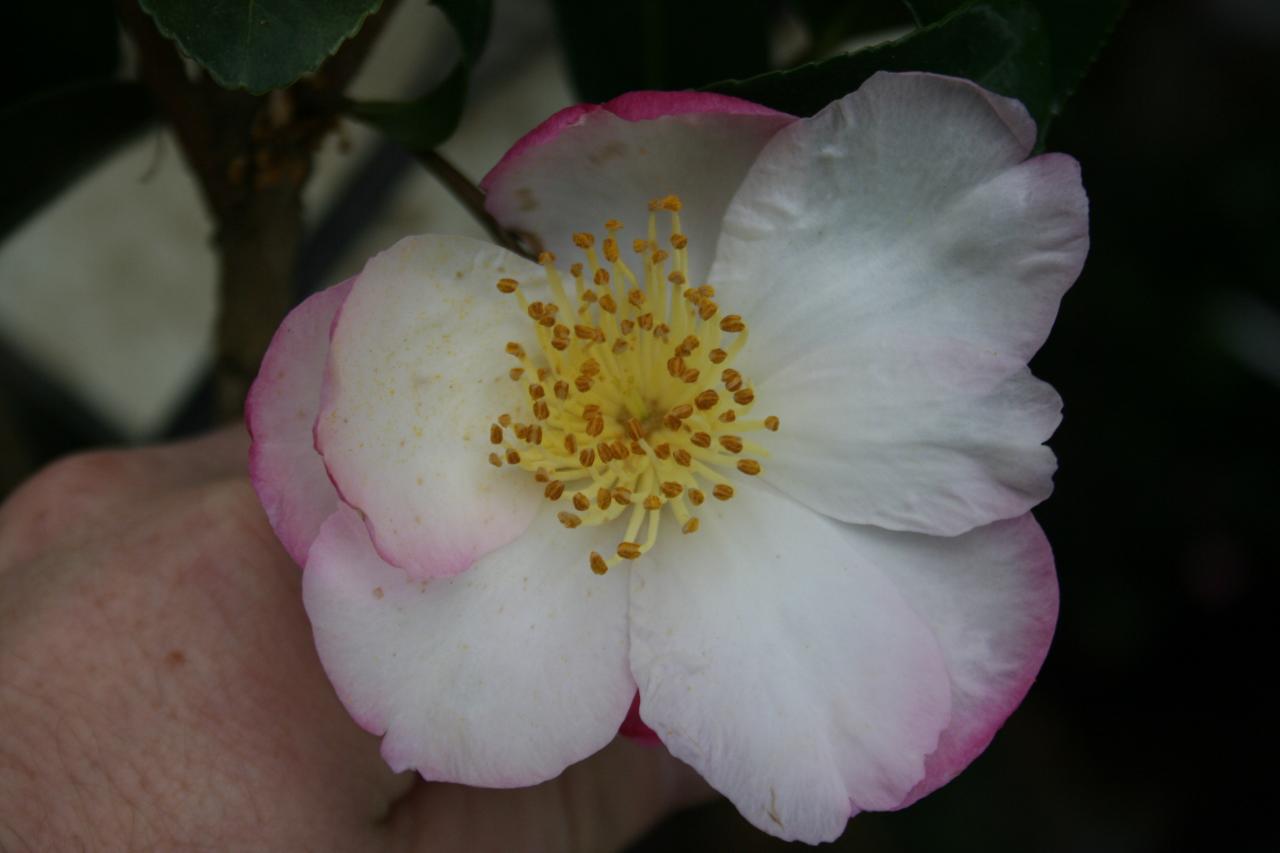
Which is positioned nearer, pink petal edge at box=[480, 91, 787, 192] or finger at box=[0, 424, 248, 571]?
pink petal edge at box=[480, 91, 787, 192]

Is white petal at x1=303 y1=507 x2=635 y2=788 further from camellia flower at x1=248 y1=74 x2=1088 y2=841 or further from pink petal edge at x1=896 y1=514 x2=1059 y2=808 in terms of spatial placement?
pink petal edge at x1=896 y1=514 x2=1059 y2=808

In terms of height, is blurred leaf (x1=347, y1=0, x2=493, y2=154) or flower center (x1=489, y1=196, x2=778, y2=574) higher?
blurred leaf (x1=347, y1=0, x2=493, y2=154)

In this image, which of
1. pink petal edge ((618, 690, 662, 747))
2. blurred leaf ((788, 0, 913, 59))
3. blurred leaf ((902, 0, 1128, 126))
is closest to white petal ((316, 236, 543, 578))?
pink petal edge ((618, 690, 662, 747))

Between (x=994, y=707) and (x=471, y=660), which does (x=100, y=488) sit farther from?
(x=994, y=707)

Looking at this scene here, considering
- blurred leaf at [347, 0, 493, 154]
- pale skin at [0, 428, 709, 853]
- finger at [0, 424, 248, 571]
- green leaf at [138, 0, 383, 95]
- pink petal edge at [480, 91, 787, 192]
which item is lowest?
finger at [0, 424, 248, 571]

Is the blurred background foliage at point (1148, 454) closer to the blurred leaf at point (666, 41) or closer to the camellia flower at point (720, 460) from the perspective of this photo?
the blurred leaf at point (666, 41)

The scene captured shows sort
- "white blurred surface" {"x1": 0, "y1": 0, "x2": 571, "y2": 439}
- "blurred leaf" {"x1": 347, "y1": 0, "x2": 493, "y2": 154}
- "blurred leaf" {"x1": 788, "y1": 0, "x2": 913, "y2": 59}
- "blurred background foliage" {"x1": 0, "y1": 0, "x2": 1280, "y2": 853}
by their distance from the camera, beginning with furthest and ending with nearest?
1. "white blurred surface" {"x1": 0, "y1": 0, "x2": 571, "y2": 439}
2. "blurred background foliage" {"x1": 0, "y1": 0, "x2": 1280, "y2": 853}
3. "blurred leaf" {"x1": 788, "y1": 0, "x2": 913, "y2": 59}
4. "blurred leaf" {"x1": 347, "y1": 0, "x2": 493, "y2": 154}

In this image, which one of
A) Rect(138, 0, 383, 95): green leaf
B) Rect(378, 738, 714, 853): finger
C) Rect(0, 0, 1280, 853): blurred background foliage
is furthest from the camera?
Rect(0, 0, 1280, 853): blurred background foliage
